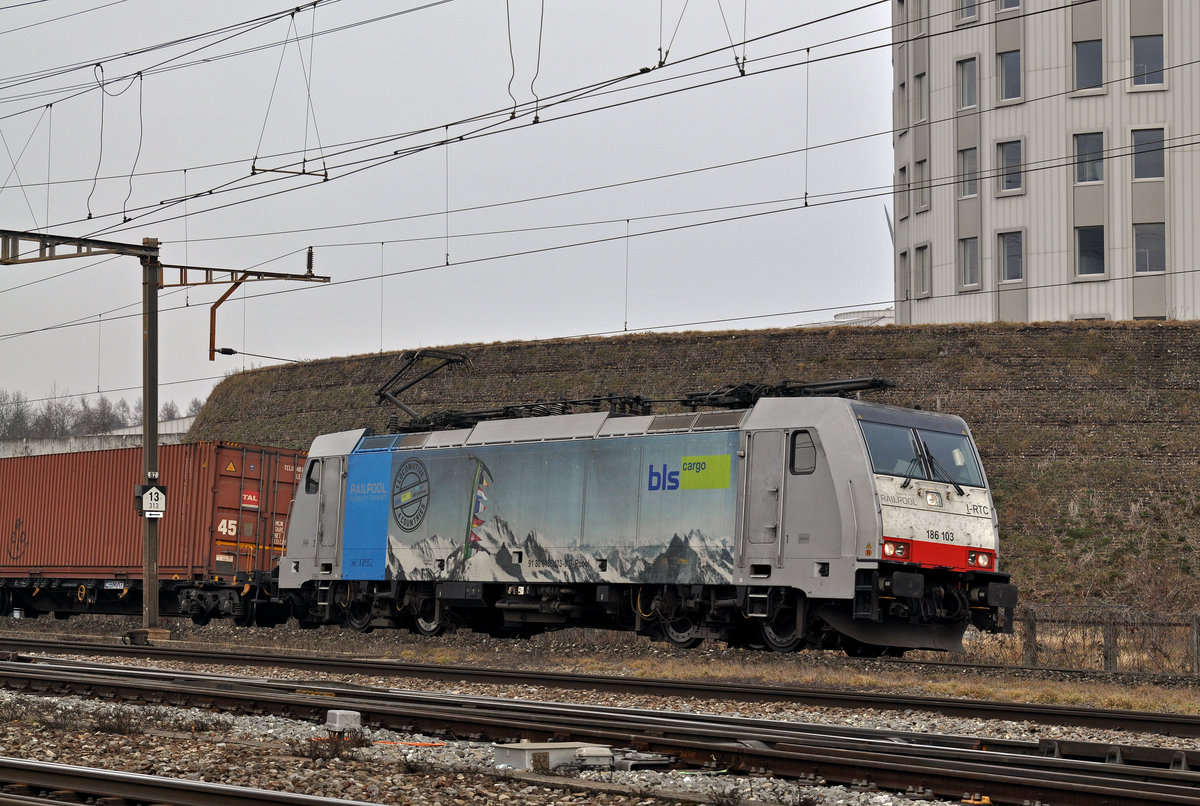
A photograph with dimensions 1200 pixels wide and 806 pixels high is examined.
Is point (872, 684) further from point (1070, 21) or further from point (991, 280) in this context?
point (1070, 21)

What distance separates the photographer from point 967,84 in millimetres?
50656

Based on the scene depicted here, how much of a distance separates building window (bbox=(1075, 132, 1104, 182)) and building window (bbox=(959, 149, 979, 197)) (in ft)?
12.0

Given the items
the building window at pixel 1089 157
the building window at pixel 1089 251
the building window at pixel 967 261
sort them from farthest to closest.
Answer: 1. the building window at pixel 967 261
2. the building window at pixel 1089 157
3. the building window at pixel 1089 251

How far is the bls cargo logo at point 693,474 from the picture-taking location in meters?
19.0

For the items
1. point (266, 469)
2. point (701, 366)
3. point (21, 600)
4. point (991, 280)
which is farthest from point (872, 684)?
point (991, 280)

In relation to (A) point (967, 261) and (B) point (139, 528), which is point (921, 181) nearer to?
(A) point (967, 261)

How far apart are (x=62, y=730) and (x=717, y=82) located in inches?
528

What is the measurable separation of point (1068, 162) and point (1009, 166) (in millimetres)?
2179

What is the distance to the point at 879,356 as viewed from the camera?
4381cm

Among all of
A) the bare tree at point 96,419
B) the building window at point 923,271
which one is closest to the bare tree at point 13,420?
the bare tree at point 96,419

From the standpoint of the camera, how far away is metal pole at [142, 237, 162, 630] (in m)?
25.7

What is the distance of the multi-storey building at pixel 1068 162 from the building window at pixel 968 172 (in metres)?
0.05

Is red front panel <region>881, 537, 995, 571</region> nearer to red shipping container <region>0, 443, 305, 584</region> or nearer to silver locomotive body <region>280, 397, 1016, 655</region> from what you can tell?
silver locomotive body <region>280, 397, 1016, 655</region>

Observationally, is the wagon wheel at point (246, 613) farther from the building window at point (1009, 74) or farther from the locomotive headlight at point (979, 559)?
the building window at point (1009, 74)
